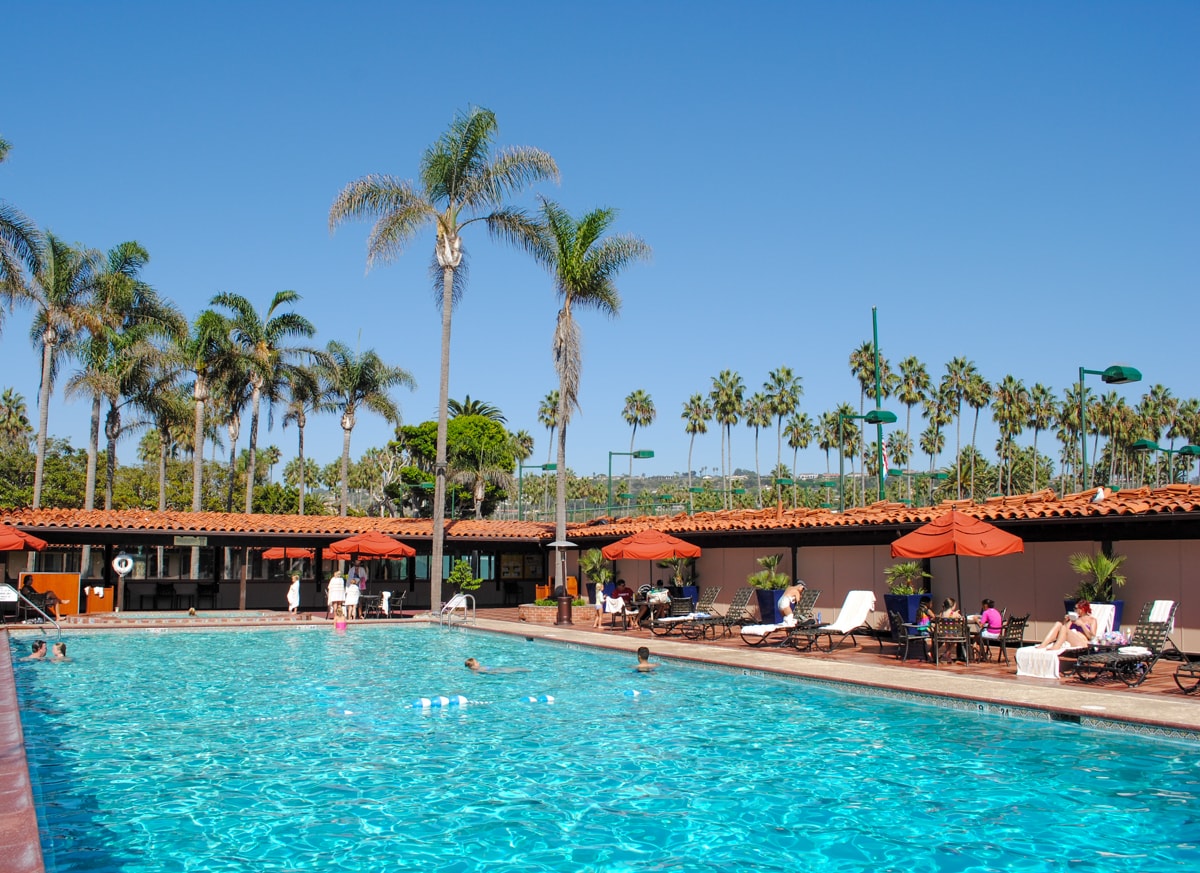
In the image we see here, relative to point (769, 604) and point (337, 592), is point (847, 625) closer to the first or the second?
point (769, 604)

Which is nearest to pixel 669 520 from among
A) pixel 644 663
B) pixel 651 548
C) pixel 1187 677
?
pixel 651 548

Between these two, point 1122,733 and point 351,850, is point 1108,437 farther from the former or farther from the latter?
point 351,850

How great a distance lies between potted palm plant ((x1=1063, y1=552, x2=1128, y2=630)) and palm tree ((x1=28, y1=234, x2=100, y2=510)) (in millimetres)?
31051

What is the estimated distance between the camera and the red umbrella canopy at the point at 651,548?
21906mm

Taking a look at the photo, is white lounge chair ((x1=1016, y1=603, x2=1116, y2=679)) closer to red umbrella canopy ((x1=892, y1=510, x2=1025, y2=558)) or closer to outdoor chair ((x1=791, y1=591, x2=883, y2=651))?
red umbrella canopy ((x1=892, y1=510, x2=1025, y2=558))

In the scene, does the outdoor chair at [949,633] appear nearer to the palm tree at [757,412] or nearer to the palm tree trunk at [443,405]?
the palm tree trunk at [443,405]

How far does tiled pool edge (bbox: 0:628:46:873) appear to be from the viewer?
16.2 ft

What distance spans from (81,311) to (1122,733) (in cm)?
3470

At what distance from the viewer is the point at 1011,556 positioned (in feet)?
58.9

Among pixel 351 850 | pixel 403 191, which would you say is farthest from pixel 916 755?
pixel 403 191

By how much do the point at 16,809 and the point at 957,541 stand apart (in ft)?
41.5

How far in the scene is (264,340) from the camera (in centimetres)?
3916

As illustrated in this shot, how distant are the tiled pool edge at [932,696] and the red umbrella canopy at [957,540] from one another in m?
2.57

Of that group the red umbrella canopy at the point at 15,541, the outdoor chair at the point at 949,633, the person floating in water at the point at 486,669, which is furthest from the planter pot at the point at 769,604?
the red umbrella canopy at the point at 15,541
